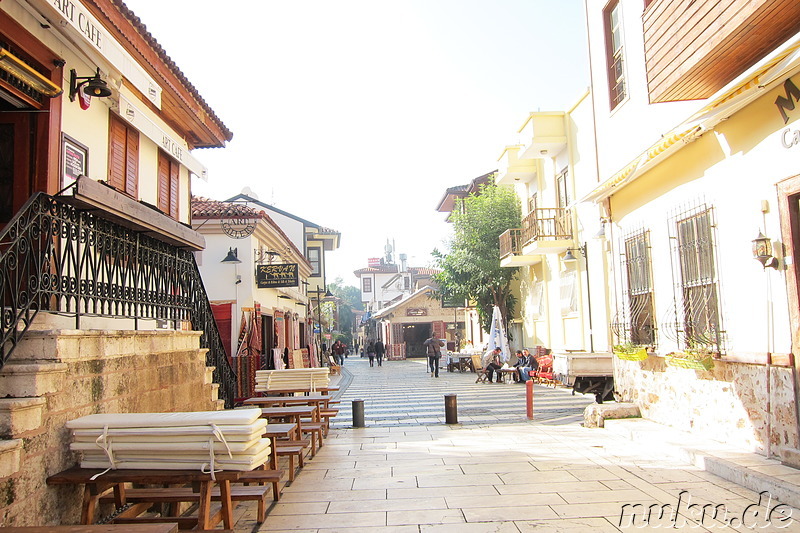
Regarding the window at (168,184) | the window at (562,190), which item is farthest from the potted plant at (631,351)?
the window at (562,190)

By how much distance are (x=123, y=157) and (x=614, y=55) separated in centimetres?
847

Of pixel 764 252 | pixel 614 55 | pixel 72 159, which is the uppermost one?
pixel 614 55

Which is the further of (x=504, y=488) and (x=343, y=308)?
(x=343, y=308)

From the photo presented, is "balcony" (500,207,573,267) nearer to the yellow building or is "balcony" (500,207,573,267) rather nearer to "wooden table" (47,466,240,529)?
the yellow building

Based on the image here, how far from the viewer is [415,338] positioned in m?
49.9

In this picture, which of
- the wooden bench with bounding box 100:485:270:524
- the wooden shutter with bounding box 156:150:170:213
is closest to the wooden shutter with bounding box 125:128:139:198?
the wooden shutter with bounding box 156:150:170:213

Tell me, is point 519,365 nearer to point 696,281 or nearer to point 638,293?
point 638,293

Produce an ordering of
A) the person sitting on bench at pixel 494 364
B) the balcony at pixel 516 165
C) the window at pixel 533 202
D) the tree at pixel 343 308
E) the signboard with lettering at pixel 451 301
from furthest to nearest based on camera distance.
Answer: the tree at pixel 343 308
the signboard with lettering at pixel 451 301
the window at pixel 533 202
the balcony at pixel 516 165
the person sitting on bench at pixel 494 364

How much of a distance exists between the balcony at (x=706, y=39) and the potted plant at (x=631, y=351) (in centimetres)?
376

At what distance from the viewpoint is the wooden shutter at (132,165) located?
8.70 meters

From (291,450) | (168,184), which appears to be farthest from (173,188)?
(291,450)

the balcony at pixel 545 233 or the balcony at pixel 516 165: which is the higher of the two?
the balcony at pixel 516 165

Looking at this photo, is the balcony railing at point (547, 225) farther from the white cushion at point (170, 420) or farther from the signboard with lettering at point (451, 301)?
the white cushion at point (170, 420)

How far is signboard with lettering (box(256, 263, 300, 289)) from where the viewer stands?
16.8 m
